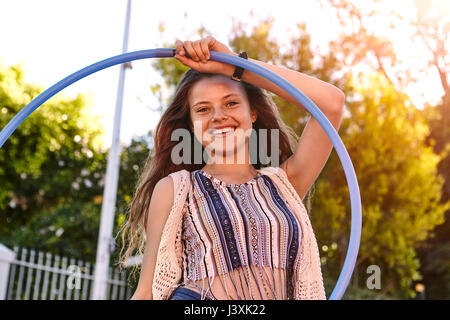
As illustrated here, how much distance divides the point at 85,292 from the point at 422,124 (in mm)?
7026

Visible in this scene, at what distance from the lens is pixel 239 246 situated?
7.60ft

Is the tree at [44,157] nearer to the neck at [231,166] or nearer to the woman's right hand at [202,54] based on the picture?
the neck at [231,166]

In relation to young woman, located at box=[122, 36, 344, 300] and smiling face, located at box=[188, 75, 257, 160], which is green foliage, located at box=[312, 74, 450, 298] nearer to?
young woman, located at box=[122, 36, 344, 300]

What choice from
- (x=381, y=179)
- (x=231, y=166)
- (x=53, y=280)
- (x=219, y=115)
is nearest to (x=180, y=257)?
(x=231, y=166)

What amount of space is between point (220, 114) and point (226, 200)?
40 cm

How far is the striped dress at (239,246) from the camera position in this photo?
2.28 metres

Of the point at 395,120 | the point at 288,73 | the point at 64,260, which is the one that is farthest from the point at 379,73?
the point at 288,73

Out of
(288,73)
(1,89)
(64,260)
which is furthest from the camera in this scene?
(1,89)

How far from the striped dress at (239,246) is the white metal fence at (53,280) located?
7.44m

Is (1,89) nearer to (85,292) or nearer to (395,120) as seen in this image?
(85,292)

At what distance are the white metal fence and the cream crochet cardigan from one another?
24.3 ft

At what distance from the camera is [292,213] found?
2.44m

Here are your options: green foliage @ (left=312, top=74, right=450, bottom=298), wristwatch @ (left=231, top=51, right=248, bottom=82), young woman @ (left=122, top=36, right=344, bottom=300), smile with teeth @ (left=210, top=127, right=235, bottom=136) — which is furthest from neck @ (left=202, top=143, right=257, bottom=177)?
green foliage @ (left=312, top=74, right=450, bottom=298)

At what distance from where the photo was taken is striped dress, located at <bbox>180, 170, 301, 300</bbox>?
2.28m
